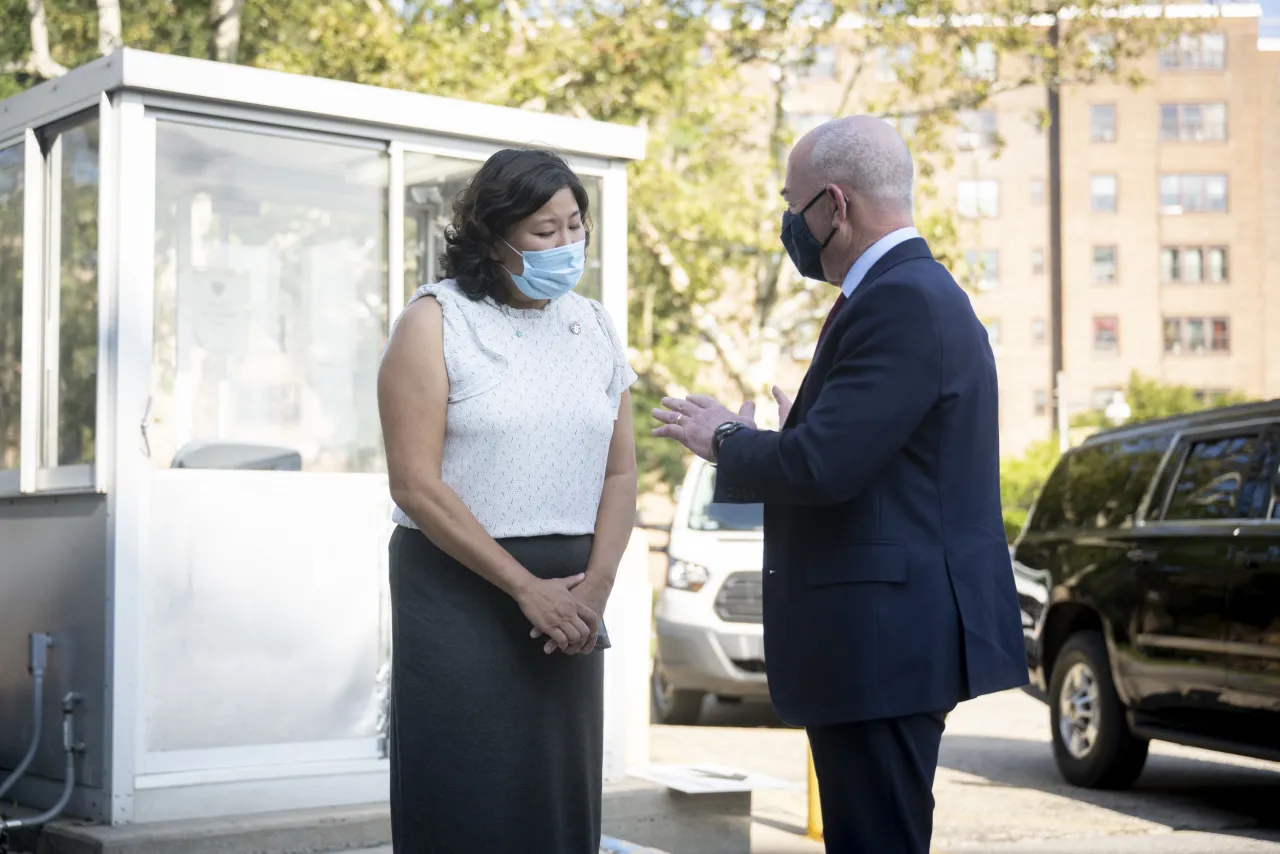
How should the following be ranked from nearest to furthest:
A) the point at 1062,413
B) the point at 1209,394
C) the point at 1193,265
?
1. the point at 1062,413
2. the point at 1209,394
3. the point at 1193,265

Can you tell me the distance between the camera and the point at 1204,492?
9.16 metres

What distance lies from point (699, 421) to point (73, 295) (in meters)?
3.69

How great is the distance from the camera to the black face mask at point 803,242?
12.3 ft

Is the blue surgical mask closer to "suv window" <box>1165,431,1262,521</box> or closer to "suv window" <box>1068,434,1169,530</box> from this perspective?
"suv window" <box>1165,431,1262,521</box>

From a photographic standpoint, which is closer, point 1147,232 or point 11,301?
point 11,301

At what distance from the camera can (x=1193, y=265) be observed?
240 feet

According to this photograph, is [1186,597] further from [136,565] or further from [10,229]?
[10,229]

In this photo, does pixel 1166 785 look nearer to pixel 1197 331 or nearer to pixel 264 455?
pixel 264 455

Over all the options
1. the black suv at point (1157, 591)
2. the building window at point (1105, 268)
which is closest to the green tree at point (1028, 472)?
the building window at point (1105, 268)

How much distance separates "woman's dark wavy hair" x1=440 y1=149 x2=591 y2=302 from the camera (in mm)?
4008

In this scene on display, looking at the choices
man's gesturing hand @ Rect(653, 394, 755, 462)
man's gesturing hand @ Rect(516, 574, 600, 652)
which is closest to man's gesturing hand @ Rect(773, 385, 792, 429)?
man's gesturing hand @ Rect(653, 394, 755, 462)

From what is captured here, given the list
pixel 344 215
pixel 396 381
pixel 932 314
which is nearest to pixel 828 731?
pixel 932 314

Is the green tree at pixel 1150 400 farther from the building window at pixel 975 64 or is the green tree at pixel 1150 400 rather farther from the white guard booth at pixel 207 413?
the white guard booth at pixel 207 413

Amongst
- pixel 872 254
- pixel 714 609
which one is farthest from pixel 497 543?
pixel 714 609
